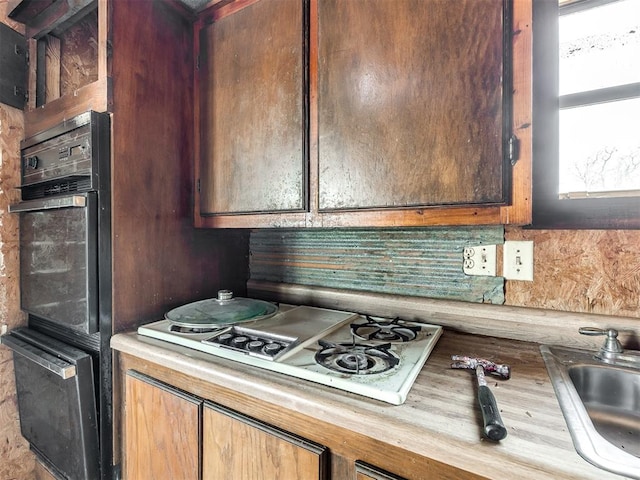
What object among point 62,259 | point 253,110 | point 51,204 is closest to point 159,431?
point 62,259

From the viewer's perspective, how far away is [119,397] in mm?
1096

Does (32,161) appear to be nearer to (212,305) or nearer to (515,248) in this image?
(212,305)

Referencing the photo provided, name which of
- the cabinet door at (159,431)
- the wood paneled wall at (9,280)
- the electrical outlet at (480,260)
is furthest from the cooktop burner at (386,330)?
the wood paneled wall at (9,280)

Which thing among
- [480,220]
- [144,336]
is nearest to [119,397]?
[144,336]

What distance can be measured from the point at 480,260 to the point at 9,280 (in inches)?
73.1

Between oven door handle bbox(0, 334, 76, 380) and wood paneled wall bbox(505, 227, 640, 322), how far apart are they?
1436 mm

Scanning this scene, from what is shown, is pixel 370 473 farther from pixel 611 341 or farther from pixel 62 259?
pixel 62 259

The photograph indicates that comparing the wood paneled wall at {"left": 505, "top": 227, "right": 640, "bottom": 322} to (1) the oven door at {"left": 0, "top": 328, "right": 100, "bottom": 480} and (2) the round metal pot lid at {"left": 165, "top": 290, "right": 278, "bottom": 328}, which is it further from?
(1) the oven door at {"left": 0, "top": 328, "right": 100, "bottom": 480}

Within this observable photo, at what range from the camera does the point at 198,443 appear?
0.87 m

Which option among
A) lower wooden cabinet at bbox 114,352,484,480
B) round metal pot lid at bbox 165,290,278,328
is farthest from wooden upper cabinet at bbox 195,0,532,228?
lower wooden cabinet at bbox 114,352,484,480

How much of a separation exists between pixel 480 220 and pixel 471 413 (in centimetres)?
46

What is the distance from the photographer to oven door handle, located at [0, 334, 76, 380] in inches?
40.1

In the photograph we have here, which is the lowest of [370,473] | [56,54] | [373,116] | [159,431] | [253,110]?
[159,431]

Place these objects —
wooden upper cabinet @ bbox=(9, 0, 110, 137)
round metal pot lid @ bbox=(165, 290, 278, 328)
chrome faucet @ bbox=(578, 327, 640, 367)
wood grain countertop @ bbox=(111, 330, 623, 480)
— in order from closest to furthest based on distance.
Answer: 1. wood grain countertop @ bbox=(111, 330, 623, 480)
2. chrome faucet @ bbox=(578, 327, 640, 367)
3. round metal pot lid @ bbox=(165, 290, 278, 328)
4. wooden upper cabinet @ bbox=(9, 0, 110, 137)
